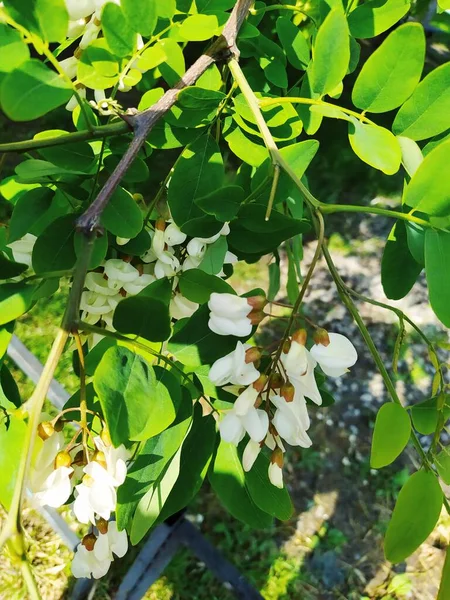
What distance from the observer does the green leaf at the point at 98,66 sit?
0.48 meters

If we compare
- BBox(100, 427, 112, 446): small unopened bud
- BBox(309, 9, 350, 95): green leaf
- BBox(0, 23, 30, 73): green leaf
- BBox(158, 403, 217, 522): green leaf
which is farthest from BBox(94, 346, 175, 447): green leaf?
BBox(309, 9, 350, 95): green leaf

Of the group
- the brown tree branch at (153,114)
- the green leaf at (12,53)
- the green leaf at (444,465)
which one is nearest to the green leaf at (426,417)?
the green leaf at (444,465)

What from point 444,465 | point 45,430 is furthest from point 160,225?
point 444,465

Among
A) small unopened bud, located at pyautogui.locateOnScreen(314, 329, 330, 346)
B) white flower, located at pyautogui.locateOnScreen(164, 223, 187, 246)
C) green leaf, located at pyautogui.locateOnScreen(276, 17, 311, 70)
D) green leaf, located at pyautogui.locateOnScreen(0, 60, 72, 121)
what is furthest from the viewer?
green leaf, located at pyautogui.locateOnScreen(276, 17, 311, 70)

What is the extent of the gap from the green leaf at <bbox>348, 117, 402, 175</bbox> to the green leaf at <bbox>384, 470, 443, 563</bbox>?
27 centimetres

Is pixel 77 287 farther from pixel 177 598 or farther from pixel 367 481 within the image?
pixel 367 481

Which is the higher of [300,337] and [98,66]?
[98,66]

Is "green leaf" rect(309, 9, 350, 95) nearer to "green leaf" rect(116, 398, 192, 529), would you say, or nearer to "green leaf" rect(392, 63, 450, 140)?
"green leaf" rect(392, 63, 450, 140)

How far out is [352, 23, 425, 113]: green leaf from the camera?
0.52 m

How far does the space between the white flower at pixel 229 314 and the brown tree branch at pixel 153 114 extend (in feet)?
0.37

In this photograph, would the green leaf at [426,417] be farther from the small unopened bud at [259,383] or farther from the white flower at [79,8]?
the white flower at [79,8]

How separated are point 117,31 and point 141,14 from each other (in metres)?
0.02

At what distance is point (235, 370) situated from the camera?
0.47 m

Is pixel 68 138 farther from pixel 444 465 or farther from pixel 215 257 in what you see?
pixel 444 465
